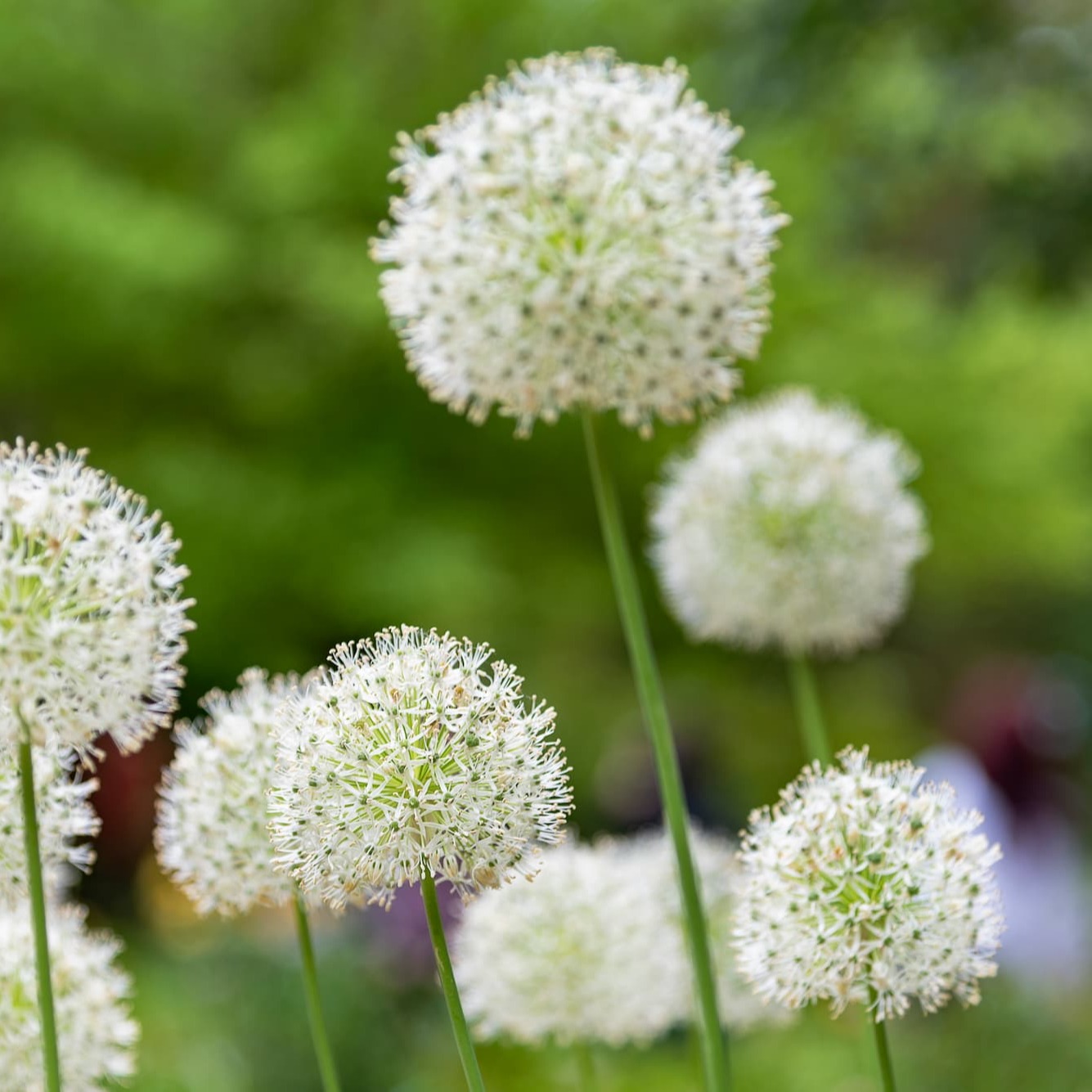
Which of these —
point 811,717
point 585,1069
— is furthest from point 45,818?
point 811,717

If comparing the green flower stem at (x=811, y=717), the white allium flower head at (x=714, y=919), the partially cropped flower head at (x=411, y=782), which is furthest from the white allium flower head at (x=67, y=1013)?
the green flower stem at (x=811, y=717)

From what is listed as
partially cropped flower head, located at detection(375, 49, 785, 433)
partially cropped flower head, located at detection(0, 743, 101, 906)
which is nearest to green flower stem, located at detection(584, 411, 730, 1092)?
partially cropped flower head, located at detection(375, 49, 785, 433)

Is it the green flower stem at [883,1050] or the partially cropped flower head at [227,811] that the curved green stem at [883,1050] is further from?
the partially cropped flower head at [227,811]

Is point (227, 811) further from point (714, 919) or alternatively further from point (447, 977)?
point (714, 919)

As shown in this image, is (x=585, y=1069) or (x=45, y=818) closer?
(x=45, y=818)

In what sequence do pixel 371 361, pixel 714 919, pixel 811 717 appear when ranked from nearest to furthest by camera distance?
pixel 811 717, pixel 714 919, pixel 371 361

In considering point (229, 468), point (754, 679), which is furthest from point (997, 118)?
point (754, 679)
